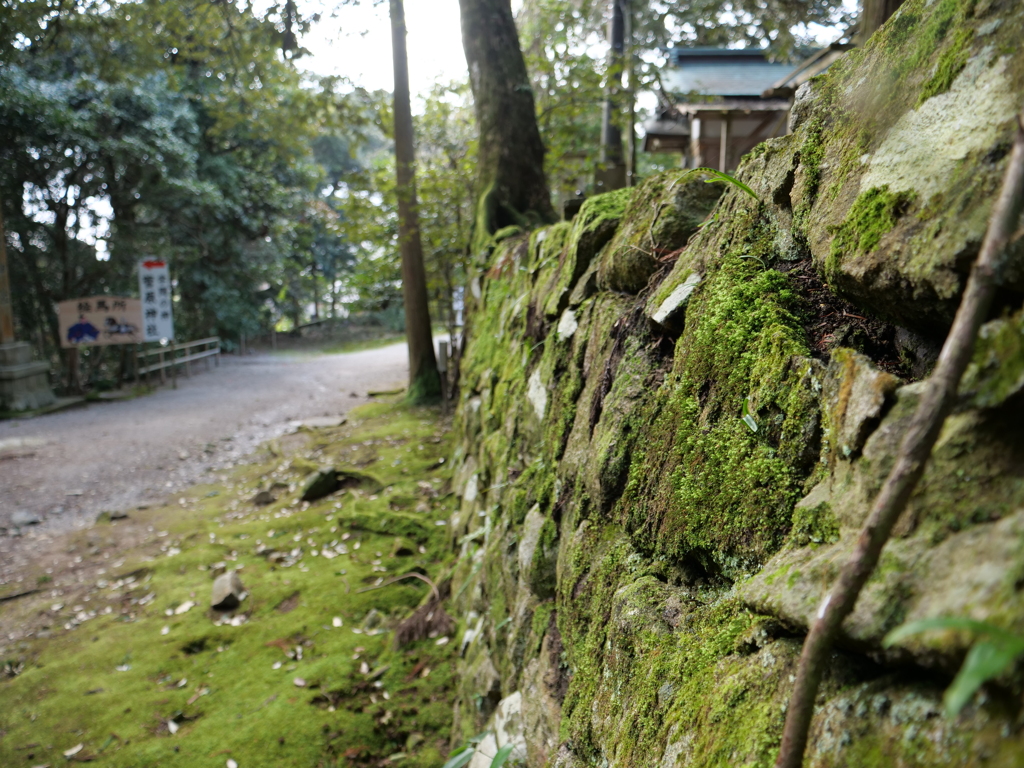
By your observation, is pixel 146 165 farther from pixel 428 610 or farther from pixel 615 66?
pixel 428 610

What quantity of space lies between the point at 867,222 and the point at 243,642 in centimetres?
418

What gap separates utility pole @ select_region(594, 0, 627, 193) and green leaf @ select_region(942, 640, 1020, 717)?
5194 millimetres

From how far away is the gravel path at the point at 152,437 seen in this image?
7.25 m

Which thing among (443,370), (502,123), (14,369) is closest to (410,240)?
(443,370)

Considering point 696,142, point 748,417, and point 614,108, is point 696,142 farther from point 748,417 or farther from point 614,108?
point 748,417

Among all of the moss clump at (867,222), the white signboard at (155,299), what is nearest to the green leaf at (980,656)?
the moss clump at (867,222)

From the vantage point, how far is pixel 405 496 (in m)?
5.82

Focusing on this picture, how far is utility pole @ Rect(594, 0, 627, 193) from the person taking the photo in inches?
218

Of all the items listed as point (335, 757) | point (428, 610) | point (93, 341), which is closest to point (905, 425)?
point (335, 757)

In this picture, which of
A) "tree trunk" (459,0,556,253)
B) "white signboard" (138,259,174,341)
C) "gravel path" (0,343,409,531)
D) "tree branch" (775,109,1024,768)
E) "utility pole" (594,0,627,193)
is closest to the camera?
"tree branch" (775,109,1024,768)

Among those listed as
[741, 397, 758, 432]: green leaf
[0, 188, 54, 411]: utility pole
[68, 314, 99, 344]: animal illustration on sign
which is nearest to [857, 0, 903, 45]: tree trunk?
[741, 397, 758, 432]: green leaf

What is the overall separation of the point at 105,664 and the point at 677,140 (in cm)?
1305

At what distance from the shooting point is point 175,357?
14.9m

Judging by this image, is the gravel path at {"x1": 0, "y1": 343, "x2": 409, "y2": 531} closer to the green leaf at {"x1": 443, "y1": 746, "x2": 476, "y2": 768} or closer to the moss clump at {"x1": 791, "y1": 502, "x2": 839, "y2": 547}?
the green leaf at {"x1": 443, "y1": 746, "x2": 476, "y2": 768}
